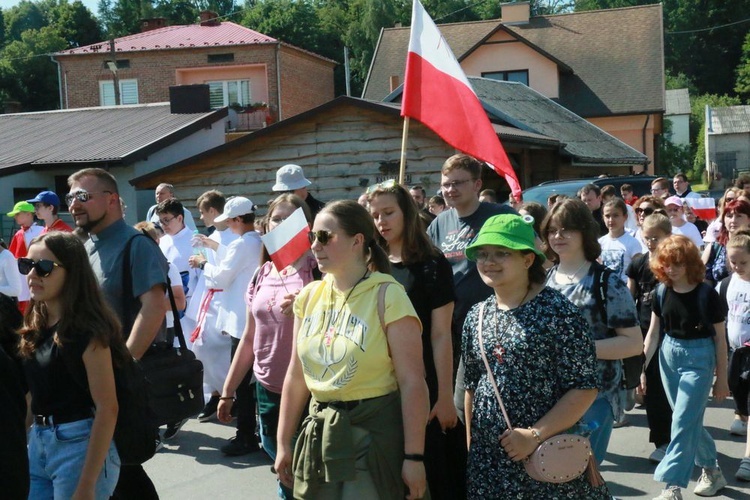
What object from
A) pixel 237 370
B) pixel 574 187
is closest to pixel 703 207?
pixel 574 187

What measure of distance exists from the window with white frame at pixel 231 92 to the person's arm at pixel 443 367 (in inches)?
1639

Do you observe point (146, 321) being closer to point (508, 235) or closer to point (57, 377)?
point (57, 377)

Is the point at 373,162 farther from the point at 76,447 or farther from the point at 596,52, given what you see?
the point at 596,52

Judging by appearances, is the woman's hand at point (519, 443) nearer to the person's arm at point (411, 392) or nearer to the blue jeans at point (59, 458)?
the person's arm at point (411, 392)

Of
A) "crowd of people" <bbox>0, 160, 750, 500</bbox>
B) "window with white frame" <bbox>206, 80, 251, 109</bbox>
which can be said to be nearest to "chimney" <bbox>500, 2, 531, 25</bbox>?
"window with white frame" <bbox>206, 80, 251, 109</bbox>

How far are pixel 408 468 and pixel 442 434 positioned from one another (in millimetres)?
762

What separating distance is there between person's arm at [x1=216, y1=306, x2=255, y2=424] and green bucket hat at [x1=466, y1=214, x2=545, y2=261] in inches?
78.4

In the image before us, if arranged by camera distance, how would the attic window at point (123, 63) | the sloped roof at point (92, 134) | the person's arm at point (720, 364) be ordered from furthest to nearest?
Answer: the attic window at point (123, 63) < the sloped roof at point (92, 134) < the person's arm at point (720, 364)

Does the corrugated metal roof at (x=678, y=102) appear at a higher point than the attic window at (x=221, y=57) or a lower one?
lower

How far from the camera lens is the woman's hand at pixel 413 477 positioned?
12.1ft

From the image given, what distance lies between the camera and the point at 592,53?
141 ft

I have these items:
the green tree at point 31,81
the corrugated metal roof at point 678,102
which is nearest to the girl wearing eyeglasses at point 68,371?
the green tree at point 31,81

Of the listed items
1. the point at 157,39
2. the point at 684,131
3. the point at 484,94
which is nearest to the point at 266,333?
the point at 484,94

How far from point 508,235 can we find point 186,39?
4512 cm
